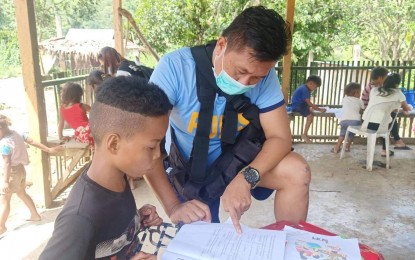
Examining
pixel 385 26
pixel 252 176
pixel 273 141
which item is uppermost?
pixel 385 26

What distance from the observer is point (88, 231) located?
1.13 metres

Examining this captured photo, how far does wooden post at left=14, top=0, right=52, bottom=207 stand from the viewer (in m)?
3.32

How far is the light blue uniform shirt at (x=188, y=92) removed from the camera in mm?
1838

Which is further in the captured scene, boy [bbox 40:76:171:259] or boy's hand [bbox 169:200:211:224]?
boy's hand [bbox 169:200:211:224]

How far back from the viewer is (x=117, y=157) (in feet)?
4.28

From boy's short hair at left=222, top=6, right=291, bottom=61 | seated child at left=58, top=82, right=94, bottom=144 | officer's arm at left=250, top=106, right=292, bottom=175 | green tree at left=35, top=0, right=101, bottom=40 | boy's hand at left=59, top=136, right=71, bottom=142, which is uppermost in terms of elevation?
green tree at left=35, top=0, right=101, bottom=40

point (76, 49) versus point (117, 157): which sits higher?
point (76, 49)

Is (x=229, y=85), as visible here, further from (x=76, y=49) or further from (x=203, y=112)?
(x=76, y=49)

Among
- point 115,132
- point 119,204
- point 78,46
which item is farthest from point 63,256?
point 78,46

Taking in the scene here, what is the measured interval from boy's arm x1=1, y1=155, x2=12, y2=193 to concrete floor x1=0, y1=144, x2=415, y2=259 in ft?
1.33

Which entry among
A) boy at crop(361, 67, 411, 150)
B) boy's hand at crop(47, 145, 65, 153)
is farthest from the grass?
boy at crop(361, 67, 411, 150)

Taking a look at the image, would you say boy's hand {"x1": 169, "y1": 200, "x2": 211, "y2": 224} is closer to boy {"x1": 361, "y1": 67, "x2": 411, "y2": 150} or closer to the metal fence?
boy {"x1": 361, "y1": 67, "x2": 411, "y2": 150}

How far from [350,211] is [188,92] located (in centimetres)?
254

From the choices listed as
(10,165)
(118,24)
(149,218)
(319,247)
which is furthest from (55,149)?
(319,247)
